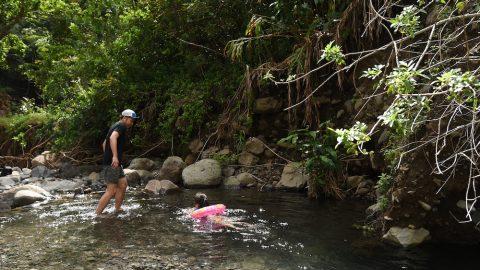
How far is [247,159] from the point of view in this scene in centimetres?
1103

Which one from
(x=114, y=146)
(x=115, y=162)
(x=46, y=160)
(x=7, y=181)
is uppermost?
(x=114, y=146)

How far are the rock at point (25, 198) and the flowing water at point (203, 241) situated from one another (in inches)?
21.2

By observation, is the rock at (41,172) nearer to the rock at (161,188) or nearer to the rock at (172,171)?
the rock at (172,171)

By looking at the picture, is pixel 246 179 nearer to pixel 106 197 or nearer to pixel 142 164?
pixel 142 164

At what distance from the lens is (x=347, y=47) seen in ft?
33.1

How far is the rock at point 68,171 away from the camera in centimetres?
1252

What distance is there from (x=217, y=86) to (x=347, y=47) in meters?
3.77

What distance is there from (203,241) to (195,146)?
6.55 m

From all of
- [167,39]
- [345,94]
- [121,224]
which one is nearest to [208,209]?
[121,224]

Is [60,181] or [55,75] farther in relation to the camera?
[55,75]

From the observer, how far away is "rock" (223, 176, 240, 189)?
10.4 m

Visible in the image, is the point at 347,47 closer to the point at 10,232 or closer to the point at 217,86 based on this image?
the point at 217,86

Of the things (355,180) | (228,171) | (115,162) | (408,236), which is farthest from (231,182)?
(408,236)

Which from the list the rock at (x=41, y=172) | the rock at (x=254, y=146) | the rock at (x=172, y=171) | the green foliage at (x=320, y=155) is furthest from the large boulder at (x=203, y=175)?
the rock at (x=41, y=172)
